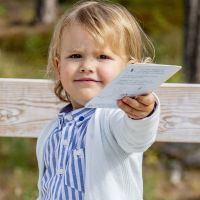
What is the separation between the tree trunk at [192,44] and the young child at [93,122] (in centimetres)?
432

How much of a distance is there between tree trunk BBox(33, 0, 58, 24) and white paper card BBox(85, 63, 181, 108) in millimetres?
10535

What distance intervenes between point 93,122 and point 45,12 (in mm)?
10561

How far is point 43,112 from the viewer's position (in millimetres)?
3475

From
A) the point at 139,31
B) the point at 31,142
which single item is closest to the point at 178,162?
the point at 31,142

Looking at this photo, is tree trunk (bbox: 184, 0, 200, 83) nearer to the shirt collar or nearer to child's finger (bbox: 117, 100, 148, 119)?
the shirt collar

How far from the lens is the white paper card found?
6.45 ft

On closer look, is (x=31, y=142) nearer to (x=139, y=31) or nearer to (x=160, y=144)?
(x=160, y=144)

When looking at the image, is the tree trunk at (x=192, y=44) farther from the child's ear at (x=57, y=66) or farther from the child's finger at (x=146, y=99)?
the child's finger at (x=146, y=99)

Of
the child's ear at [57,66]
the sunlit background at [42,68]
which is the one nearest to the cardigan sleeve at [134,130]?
the child's ear at [57,66]

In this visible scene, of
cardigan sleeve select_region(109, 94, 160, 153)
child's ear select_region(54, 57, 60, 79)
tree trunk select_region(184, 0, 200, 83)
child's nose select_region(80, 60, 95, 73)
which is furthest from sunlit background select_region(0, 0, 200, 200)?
cardigan sleeve select_region(109, 94, 160, 153)

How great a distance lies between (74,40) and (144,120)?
1.48 feet

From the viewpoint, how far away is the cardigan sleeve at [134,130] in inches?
86.4

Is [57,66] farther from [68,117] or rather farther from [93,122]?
[93,122]

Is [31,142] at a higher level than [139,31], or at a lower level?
lower
